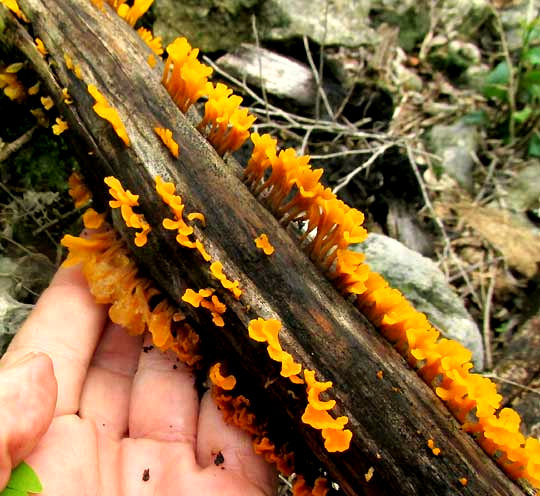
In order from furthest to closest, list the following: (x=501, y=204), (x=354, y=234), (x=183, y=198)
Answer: (x=501, y=204)
(x=183, y=198)
(x=354, y=234)

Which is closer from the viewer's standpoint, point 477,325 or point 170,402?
point 170,402

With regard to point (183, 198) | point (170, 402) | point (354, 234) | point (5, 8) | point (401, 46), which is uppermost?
point (401, 46)

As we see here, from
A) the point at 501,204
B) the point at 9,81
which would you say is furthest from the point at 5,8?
the point at 501,204

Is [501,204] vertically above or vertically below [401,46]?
below

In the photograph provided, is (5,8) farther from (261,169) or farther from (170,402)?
(170,402)

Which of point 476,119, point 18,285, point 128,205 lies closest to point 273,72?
point 476,119
